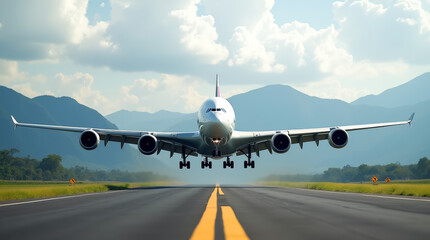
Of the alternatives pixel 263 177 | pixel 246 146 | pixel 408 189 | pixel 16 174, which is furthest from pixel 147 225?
pixel 16 174

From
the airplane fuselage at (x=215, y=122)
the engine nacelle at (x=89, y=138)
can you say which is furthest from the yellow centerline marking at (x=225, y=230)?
the engine nacelle at (x=89, y=138)

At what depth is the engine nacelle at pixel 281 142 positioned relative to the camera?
37.9m

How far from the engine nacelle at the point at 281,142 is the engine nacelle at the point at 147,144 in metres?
9.63

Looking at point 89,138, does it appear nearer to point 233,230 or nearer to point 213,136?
point 213,136

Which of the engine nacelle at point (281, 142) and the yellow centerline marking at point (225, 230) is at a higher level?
the engine nacelle at point (281, 142)

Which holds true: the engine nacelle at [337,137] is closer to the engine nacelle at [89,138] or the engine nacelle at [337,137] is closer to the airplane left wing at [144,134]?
the airplane left wing at [144,134]

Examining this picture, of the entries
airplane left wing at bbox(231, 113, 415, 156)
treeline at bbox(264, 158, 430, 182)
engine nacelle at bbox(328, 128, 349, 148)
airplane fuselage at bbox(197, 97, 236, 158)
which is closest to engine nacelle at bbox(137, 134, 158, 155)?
airplane fuselage at bbox(197, 97, 236, 158)

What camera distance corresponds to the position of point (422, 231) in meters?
7.91

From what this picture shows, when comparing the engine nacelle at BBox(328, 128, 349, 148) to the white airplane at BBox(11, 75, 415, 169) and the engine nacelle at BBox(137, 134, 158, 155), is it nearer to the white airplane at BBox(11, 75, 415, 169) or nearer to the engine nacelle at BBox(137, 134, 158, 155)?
the white airplane at BBox(11, 75, 415, 169)

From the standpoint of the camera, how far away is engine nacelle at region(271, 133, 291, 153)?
1494 inches

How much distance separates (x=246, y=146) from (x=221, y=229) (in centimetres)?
3517

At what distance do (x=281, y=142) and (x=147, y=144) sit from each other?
10893mm

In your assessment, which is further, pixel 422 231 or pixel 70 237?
pixel 422 231

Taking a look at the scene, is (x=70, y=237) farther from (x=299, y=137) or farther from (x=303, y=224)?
(x=299, y=137)
